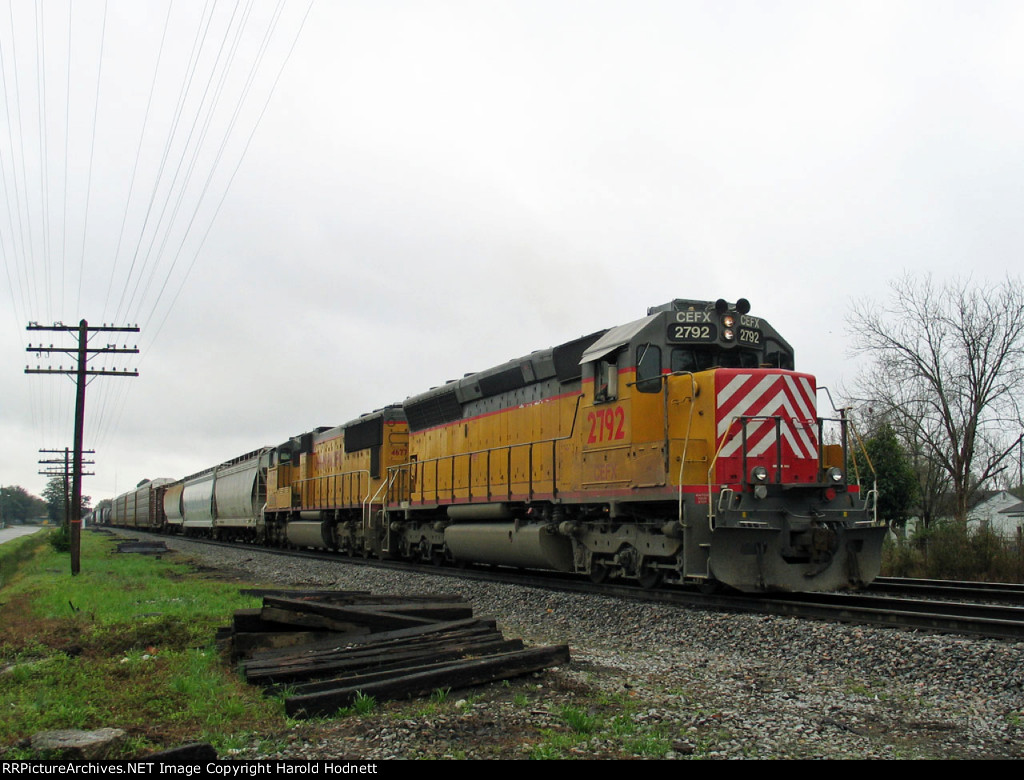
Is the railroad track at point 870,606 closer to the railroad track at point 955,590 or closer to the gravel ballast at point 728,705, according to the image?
the railroad track at point 955,590

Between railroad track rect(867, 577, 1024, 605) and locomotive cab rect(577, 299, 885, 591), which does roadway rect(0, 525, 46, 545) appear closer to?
locomotive cab rect(577, 299, 885, 591)

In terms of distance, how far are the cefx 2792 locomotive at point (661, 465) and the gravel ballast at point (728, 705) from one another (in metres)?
1.20

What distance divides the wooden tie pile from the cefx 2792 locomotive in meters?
3.10

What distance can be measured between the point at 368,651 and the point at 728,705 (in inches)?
103

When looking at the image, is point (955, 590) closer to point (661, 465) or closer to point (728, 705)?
point (661, 465)

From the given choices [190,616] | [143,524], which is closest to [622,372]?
[190,616]

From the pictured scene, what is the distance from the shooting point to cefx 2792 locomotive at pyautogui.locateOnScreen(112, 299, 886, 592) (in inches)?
363

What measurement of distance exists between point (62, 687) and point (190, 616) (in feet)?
9.38

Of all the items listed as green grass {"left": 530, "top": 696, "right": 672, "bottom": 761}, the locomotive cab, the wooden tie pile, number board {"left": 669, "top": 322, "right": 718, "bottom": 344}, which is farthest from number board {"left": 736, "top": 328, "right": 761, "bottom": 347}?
green grass {"left": 530, "top": 696, "right": 672, "bottom": 761}

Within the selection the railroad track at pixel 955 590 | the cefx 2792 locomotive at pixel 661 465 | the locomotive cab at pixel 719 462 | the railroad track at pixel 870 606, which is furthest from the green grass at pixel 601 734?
the railroad track at pixel 955 590

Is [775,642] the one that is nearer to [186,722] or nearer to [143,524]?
[186,722]

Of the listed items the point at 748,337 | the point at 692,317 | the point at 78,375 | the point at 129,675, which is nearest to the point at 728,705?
the point at 129,675

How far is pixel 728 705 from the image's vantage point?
533cm

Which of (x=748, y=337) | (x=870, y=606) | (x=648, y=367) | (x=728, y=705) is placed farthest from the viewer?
(x=748, y=337)
